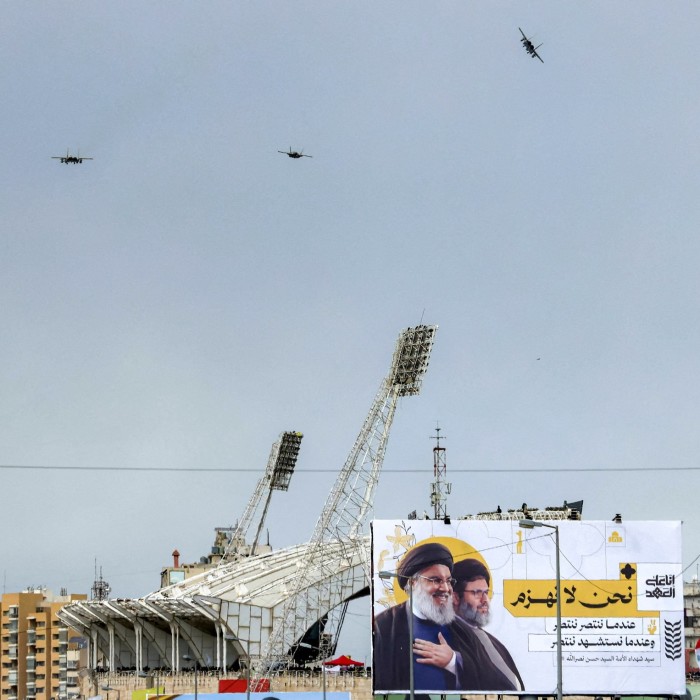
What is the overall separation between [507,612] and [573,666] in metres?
5.96

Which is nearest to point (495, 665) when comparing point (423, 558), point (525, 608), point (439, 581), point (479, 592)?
point (525, 608)

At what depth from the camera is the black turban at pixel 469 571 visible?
113500 mm

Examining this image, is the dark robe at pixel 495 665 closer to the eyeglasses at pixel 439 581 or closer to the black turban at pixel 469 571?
the eyeglasses at pixel 439 581

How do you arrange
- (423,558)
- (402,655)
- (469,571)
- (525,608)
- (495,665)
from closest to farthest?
(402,655)
(495,665)
(525,608)
(469,571)
(423,558)

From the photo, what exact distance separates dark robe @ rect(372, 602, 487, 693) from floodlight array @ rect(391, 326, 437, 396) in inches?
1651

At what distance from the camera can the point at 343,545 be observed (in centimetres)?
15238

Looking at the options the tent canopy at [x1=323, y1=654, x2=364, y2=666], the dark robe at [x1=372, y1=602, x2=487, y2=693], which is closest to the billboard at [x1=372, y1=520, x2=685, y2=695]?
the dark robe at [x1=372, y1=602, x2=487, y2=693]

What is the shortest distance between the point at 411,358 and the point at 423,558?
132ft

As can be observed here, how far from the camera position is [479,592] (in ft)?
372

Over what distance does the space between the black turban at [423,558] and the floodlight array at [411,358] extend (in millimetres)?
37956

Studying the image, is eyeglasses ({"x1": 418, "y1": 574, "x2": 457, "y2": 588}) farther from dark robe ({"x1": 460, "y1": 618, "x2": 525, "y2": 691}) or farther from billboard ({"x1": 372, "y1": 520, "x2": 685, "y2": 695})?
dark robe ({"x1": 460, "y1": 618, "x2": 525, "y2": 691})

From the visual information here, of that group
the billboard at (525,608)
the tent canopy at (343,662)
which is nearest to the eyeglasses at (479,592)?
the billboard at (525,608)

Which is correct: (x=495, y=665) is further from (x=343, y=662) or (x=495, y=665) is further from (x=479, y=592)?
(x=343, y=662)

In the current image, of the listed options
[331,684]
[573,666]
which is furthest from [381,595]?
[331,684]
